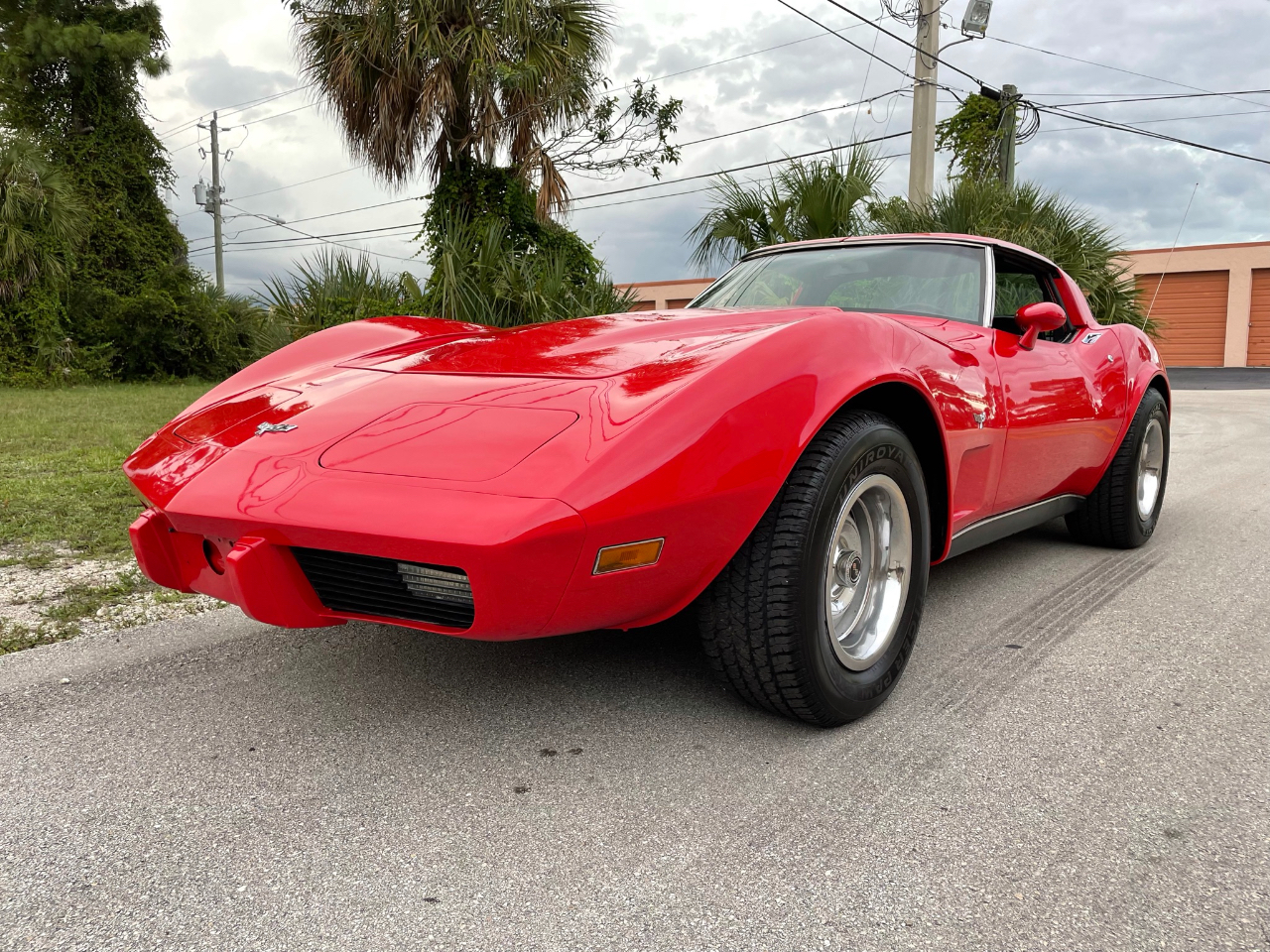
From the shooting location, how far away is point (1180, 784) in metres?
1.90

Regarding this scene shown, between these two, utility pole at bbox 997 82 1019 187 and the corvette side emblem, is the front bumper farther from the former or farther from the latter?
utility pole at bbox 997 82 1019 187

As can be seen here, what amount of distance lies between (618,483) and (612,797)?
24.6 inches

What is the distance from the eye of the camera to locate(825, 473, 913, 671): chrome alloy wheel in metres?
2.26

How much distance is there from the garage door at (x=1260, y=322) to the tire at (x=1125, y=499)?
26331mm

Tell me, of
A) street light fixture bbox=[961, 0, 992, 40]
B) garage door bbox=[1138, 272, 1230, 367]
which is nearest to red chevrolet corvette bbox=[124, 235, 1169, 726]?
street light fixture bbox=[961, 0, 992, 40]

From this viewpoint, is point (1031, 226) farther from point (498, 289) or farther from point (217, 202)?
point (217, 202)

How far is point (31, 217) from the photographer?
1547 centimetres

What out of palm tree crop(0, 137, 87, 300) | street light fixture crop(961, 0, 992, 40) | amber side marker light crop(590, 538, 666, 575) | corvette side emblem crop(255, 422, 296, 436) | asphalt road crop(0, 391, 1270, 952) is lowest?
asphalt road crop(0, 391, 1270, 952)

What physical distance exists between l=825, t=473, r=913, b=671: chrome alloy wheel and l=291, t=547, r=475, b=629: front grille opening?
0.91 meters

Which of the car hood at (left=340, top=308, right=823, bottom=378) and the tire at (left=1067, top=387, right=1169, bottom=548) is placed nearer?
the car hood at (left=340, top=308, right=823, bottom=378)

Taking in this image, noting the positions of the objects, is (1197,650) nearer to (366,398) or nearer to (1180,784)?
(1180,784)

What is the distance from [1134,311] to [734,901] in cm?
1095

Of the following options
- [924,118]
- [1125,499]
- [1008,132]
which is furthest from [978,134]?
[1125,499]

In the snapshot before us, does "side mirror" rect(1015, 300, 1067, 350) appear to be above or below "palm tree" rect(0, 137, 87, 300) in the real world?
below
